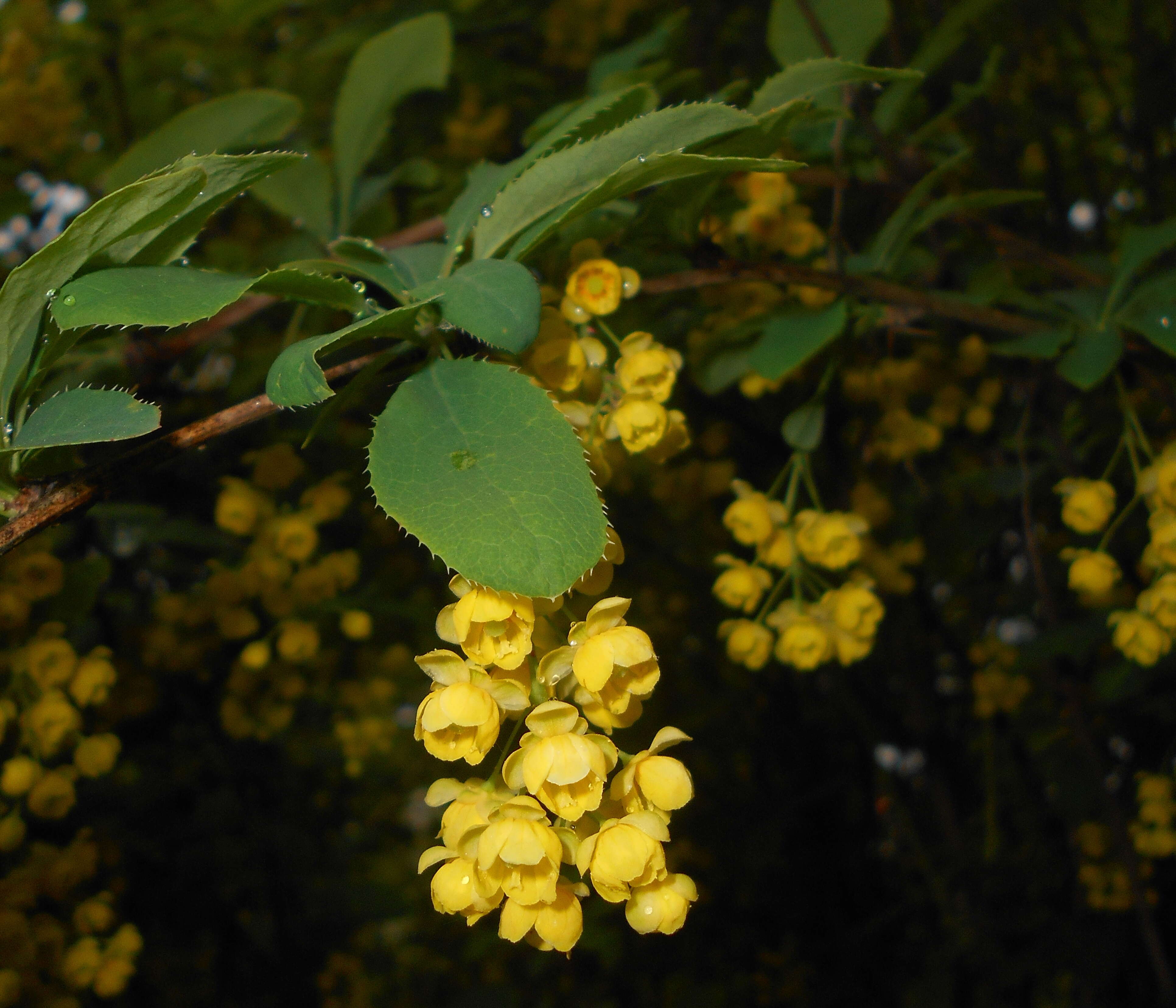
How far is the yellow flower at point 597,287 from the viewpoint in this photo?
791 millimetres

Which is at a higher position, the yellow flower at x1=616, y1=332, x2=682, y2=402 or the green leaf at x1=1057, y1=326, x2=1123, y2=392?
the yellow flower at x1=616, y1=332, x2=682, y2=402

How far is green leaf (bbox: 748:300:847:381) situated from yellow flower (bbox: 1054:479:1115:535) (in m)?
0.41

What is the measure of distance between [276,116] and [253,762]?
1.53 meters

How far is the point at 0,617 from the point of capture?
105 cm

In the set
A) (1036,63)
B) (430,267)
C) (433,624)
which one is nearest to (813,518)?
(430,267)

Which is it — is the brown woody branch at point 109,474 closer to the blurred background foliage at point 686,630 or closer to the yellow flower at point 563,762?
the yellow flower at point 563,762

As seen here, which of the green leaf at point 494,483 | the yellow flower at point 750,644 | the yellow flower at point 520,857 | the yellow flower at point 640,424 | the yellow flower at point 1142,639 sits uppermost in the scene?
the green leaf at point 494,483

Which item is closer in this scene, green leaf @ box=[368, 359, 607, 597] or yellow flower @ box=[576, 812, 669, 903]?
green leaf @ box=[368, 359, 607, 597]

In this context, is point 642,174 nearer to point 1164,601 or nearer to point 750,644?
point 750,644

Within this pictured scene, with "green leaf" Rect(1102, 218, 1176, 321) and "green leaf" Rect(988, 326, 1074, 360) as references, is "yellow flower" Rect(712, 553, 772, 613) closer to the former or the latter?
"green leaf" Rect(988, 326, 1074, 360)

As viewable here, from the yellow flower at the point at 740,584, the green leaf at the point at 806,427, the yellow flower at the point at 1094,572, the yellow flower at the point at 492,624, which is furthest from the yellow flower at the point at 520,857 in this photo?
the yellow flower at the point at 1094,572

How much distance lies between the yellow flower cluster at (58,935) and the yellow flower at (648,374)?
41.9 inches

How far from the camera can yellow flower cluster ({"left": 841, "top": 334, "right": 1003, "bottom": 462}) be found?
149 centimetres

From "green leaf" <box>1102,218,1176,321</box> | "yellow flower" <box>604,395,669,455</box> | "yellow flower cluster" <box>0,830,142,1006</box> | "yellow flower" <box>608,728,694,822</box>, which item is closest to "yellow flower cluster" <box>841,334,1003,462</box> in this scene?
"green leaf" <box>1102,218,1176,321</box>
